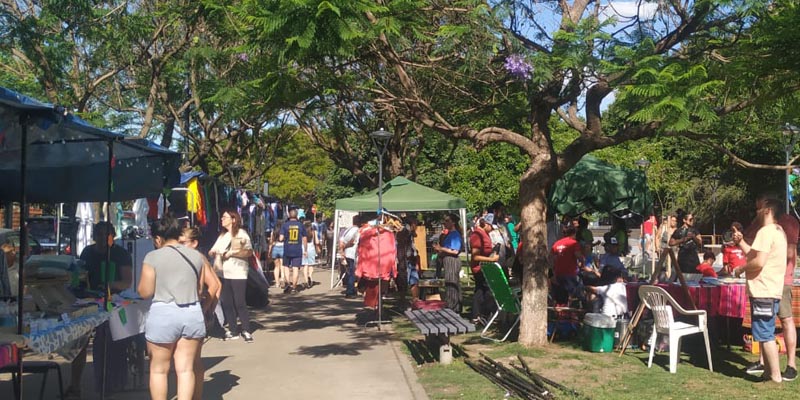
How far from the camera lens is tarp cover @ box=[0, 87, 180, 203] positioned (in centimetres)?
689

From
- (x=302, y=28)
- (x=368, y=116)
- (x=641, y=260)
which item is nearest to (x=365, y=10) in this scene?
(x=302, y=28)

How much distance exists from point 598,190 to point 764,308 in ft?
26.0

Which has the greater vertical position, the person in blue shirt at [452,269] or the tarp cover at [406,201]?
the tarp cover at [406,201]

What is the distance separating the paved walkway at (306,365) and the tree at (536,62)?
7.45 feet

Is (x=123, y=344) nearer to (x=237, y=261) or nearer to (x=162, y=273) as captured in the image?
(x=162, y=273)

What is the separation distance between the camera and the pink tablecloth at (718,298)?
9727mm

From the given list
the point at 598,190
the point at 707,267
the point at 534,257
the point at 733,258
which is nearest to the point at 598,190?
the point at 598,190

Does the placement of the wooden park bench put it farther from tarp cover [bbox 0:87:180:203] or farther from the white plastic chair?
tarp cover [bbox 0:87:180:203]

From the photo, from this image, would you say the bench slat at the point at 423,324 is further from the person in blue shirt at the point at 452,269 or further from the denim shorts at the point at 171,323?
the denim shorts at the point at 171,323

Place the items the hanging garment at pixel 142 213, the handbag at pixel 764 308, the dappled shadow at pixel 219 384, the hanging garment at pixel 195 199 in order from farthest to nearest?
1. the hanging garment at pixel 142 213
2. the hanging garment at pixel 195 199
3. the dappled shadow at pixel 219 384
4. the handbag at pixel 764 308

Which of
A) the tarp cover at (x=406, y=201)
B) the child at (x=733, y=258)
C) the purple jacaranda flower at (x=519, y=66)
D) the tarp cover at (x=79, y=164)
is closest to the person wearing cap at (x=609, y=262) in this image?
the child at (x=733, y=258)

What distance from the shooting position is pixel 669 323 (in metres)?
Result: 9.03

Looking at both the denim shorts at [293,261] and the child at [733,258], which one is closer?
the child at [733,258]

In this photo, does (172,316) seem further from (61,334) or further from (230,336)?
(230,336)
